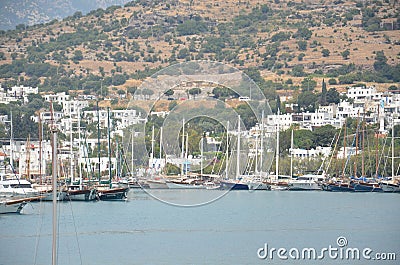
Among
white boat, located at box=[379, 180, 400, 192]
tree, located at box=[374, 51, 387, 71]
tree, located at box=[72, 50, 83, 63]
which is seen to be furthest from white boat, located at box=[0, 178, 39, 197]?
tree, located at box=[72, 50, 83, 63]

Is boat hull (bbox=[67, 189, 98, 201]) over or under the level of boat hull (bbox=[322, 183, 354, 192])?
over

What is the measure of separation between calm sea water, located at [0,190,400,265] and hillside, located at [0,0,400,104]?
1721 inches

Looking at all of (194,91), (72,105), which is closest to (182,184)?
(194,91)

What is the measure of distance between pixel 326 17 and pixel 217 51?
11.0 meters

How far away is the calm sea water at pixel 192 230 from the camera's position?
20.1 metres

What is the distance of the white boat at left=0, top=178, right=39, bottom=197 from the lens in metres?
30.1

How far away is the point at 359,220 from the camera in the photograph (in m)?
27.5

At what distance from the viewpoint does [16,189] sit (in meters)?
31.3

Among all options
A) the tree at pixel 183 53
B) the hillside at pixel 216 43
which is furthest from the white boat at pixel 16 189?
the tree at pixel 183 53

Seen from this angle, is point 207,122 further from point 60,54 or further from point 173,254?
point 60,54

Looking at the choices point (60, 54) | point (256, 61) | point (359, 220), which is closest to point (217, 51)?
point (256, 61)

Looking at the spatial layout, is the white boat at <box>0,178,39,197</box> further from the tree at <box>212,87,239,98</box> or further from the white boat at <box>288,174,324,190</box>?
the white boat at <box>288,174,324,190</box>

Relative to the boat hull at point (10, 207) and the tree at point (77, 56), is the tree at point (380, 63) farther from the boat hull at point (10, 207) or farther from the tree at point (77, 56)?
the boat hull at point (10, 207)

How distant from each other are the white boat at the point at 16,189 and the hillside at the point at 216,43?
143 feet
